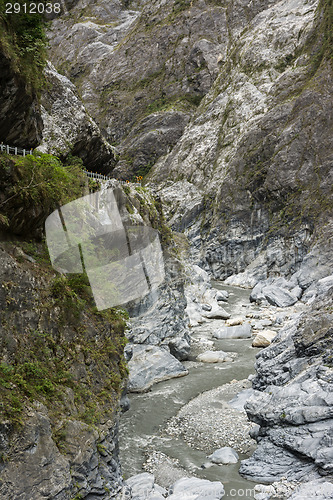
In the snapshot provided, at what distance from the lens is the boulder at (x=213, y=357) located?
24.5 m

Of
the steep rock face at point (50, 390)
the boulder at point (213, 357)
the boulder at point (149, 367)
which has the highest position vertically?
the steep rock face at point (50, 390)

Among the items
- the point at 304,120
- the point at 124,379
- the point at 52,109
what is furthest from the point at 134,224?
the point at 304,120

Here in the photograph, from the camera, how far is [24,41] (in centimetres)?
1173

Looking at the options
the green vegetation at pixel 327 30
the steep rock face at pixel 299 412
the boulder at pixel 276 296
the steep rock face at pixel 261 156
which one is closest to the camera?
the steep rock face at pixel 299 412

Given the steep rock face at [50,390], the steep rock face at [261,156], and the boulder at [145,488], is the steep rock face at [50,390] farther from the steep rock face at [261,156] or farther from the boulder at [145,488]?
the steep rock face at [261,156]

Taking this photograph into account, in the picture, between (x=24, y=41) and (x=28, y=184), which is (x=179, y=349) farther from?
(x=24, y=41)

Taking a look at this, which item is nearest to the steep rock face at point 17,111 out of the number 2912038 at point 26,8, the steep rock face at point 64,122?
the number 2912038 at point 26,8

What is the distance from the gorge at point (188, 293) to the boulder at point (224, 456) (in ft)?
0.93

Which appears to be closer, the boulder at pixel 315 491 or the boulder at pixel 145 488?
the boulder at pixel 315 491

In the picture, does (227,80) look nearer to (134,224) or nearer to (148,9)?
(148,9)

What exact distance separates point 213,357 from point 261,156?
5111 centimetres

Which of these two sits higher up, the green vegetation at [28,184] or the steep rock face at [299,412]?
the green vegetation at [28,184]

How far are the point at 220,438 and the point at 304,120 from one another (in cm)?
6107

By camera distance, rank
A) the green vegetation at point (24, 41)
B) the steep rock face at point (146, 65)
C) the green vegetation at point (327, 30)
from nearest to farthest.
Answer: the green vegetation at point (24, 41) → the green vegetation at point (327, 30) → the steep rock face at point (146, 65)
